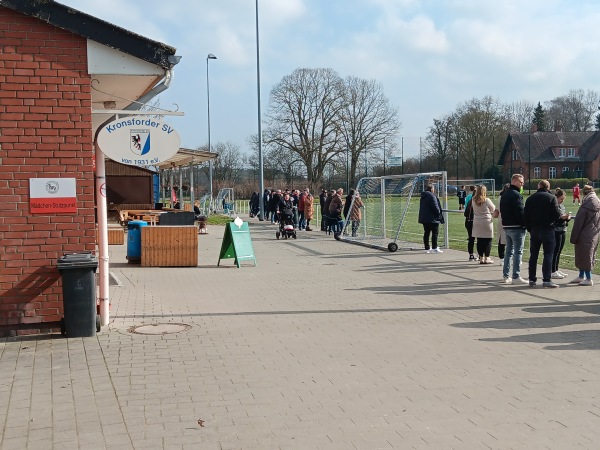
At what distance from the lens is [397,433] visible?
16.3ft

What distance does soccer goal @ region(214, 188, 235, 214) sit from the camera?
51406 millimetres

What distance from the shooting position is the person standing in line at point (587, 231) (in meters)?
11.5

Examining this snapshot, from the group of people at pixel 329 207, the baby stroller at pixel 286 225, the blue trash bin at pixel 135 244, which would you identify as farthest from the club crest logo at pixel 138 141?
the baby stroller at pixel 286 225

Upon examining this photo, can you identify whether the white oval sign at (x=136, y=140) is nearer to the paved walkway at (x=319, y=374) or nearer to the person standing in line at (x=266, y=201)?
the paved walkway at (x=319, y=374)

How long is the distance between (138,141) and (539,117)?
3984 inches

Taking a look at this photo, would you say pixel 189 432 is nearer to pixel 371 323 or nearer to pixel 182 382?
pixel 182 382

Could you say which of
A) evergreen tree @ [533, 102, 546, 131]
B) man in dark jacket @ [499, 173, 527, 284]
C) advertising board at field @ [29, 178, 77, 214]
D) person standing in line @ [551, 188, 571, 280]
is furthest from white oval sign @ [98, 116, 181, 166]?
evergreen tree @ [533, 102, 546, 131]

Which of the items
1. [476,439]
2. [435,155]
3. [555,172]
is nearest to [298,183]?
[435,155]

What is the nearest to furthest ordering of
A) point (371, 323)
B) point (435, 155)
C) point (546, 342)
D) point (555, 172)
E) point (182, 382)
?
1. point (182, 382)
2. point (546, 342)
3. point (371, 323)
4. point (435, 155)
5. point (555, 172)

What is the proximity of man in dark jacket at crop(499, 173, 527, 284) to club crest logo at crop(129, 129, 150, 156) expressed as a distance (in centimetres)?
655

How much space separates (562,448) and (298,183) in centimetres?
6440

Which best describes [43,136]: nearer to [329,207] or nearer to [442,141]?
[329,207]

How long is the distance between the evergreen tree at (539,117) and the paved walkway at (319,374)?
95.4 metres

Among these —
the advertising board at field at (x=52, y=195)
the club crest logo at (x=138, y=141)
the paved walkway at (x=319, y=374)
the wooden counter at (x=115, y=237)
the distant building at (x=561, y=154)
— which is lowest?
the paved walkway at (x=319, y=374)
